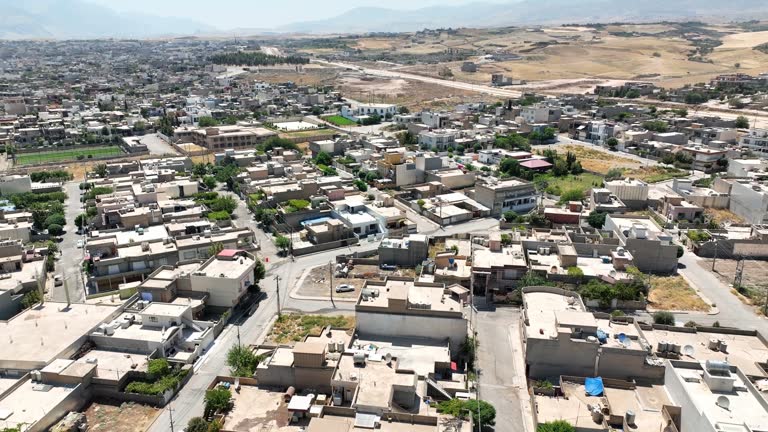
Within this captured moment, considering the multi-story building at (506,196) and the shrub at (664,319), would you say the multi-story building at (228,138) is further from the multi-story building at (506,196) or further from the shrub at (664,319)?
the shrub at (664,319)

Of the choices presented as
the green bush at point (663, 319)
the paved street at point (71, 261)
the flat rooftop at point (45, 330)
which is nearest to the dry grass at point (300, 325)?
the flat rooftop at point (45, 330)

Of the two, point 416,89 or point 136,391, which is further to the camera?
point 416,89

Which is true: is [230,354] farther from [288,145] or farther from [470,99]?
[470,99]

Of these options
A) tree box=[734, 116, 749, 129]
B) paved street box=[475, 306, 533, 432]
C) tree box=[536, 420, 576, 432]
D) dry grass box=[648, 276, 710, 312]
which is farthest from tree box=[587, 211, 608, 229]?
tree box=[734, 116, 749, 129]

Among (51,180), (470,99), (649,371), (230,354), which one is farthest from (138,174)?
(470,99)

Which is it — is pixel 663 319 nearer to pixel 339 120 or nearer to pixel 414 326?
pixel 414 326

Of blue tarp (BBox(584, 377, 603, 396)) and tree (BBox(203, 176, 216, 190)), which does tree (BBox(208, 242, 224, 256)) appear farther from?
blue tarp (BBox(584, 377, 603, 396))

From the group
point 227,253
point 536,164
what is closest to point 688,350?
point 227,253

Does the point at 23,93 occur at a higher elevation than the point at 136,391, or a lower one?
higher
